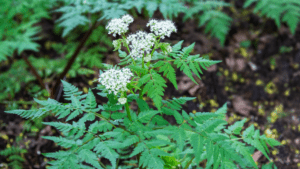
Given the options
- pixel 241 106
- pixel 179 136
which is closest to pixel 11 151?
pixel 179 136

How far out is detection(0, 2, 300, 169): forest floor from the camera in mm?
2635

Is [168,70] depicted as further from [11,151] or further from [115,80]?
[11,151]

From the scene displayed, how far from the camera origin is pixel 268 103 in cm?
324

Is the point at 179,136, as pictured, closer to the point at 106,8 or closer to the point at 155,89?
the point at 155,89

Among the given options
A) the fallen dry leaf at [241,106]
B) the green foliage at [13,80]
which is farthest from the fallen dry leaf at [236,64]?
the green foliage at [13,80]

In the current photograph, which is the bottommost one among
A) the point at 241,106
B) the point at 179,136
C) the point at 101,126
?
the point at 241,106

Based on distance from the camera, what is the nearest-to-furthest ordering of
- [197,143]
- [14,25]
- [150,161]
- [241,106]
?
[150,161] < [197,143] < [14,25] < [241,106]

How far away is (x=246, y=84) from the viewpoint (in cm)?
344

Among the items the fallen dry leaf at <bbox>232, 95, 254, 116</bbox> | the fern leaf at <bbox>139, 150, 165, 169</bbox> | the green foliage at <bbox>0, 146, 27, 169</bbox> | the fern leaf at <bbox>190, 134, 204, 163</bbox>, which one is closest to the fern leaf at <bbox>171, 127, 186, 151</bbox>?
the fern leaf at <bbox>190, 134, 204, 163</bbox>

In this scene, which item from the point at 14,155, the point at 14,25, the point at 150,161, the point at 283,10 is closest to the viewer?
the point at 150,161

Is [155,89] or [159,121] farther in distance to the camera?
[159,121]

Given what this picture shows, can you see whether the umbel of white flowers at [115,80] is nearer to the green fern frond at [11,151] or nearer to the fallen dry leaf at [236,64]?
the green fern frond at [11,151]

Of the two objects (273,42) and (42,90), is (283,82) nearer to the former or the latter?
(273,42)

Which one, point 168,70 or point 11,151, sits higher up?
point 168,70
